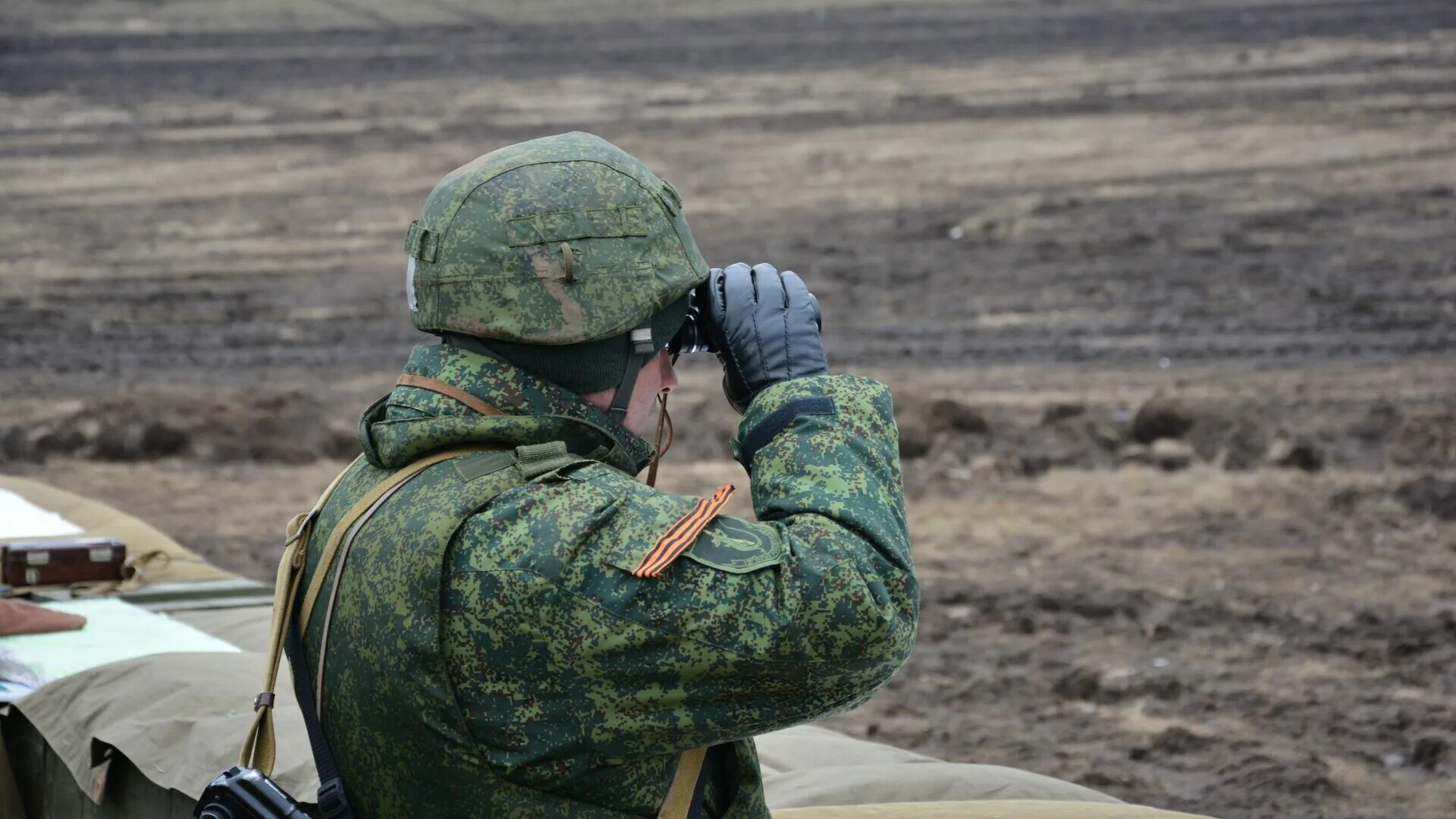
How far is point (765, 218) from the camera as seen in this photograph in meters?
14.4

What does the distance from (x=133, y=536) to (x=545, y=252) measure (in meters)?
3.40

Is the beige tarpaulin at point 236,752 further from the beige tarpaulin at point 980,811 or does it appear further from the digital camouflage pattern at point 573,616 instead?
the digital camouflage pattern at point 573,616

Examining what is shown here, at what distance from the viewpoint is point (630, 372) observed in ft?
7.07

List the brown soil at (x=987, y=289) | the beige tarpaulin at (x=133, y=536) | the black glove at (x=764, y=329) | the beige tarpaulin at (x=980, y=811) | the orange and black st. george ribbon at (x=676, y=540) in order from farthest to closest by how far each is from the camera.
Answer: the brown soil at (x=987, y=289) → the beige tarpaulin at (x=133, y=536) → the beige tarpaulin at (x=980, y=811) → the black glove at (x=764, y=329) → the orange and black st. george ribbon at (x=676, y=540)

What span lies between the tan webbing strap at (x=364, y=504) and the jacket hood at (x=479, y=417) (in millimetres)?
11

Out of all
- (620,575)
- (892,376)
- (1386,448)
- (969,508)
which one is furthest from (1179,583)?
(620,575)

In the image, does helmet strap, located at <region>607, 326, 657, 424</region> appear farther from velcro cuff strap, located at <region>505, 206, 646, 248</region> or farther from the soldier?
velcro cuff strap, located at <region>505, 206, 646, 248</region>

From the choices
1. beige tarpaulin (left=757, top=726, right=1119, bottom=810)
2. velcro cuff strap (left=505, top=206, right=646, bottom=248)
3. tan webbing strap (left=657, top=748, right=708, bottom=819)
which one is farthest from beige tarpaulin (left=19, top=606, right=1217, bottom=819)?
velcro cuff strap (left=505, top=206, right=646, bottom=248)

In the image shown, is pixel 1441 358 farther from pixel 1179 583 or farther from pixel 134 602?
pixel 134 602

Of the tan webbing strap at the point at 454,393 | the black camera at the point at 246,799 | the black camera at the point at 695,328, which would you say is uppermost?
the black camera at the point at 695,328

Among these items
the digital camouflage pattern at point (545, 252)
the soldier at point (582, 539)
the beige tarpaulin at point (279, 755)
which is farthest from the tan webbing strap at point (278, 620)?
the beige tarpaulin at point (279, 755)

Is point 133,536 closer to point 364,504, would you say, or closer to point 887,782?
point 887,782

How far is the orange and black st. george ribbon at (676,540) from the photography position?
6.21 ft

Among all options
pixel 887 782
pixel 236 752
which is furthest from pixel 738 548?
pixel 236 752
